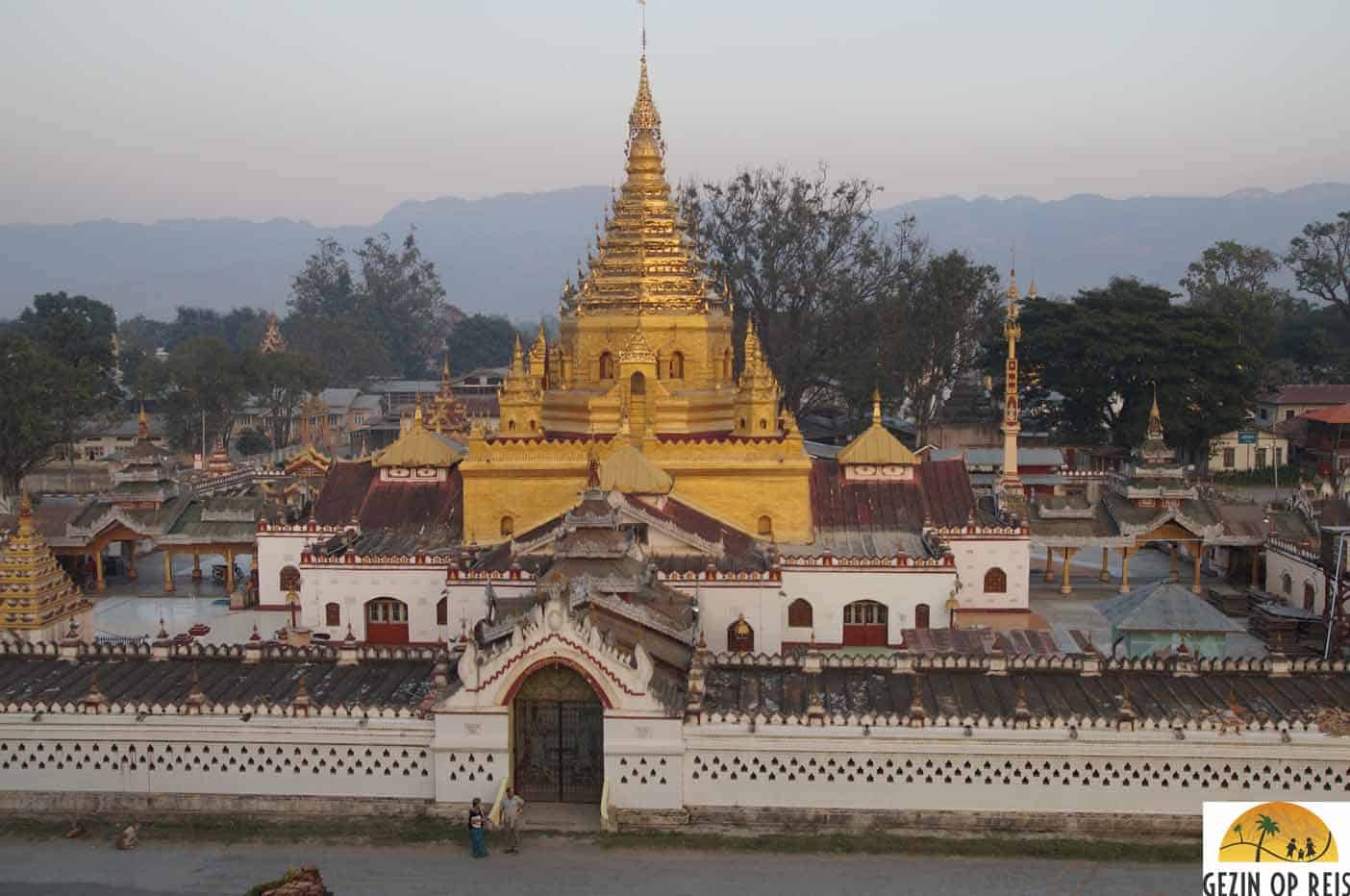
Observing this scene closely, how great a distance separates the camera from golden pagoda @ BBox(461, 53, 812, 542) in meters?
29.7

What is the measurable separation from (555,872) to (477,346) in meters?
99.8

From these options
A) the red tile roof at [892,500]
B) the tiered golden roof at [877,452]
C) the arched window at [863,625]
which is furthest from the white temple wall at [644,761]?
the tiered golden roof at [877,452]

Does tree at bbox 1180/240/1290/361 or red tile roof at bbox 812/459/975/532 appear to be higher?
tree at bbox 1180/240/1290/361

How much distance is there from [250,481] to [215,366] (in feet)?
81.2

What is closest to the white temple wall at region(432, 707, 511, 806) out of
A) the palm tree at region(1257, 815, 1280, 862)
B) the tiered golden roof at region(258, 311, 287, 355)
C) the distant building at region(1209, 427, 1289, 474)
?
the palm tree at region(1257, 815, 1280, 862)

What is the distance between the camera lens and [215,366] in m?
67.6

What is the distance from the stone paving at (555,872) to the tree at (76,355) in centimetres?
3668

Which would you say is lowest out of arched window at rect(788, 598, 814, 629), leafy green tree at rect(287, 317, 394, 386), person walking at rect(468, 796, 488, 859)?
person walking at rect(468, 796, 488, 859)

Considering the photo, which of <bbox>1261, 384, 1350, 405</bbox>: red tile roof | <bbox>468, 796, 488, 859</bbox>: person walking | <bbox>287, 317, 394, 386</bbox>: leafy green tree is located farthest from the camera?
<bbox>287, 317, 394, 386</bbox>: leafy green tree

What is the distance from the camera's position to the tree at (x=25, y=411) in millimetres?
47938

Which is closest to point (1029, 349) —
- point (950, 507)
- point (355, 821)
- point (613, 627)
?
point (950, 507)

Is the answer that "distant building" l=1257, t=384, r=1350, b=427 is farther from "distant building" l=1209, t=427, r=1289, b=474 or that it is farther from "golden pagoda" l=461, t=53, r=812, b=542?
"golden pagoda" l=461, t=53, r=812, b=542

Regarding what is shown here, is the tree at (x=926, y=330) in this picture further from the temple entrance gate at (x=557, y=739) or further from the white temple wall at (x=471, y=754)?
the white temple wall at (x=471, y=754)

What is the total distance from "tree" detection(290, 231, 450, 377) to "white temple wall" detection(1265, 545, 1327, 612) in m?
92.4
